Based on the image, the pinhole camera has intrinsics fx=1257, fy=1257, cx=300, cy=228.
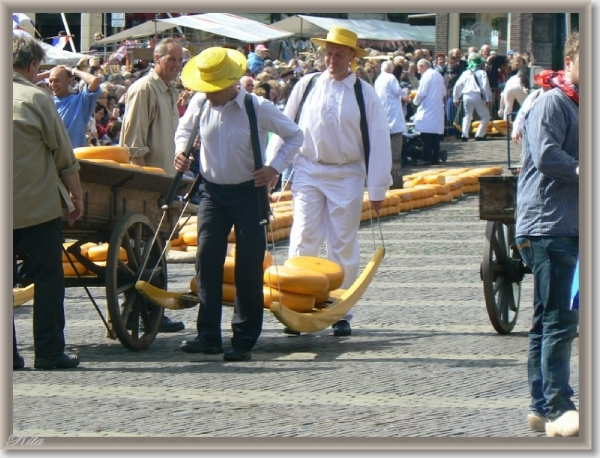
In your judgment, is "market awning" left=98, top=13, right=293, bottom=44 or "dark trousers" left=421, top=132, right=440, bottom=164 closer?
"dark trousers" left=421, top=132, right=440, bottom=164

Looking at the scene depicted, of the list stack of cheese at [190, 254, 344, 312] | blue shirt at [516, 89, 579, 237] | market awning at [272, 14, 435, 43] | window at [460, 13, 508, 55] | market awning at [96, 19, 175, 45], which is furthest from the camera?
A: window at [460, 13, 508, 55]

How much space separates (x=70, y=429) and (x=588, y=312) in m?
2.54

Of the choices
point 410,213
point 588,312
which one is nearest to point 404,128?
point 410,213

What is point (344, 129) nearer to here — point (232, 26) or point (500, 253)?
point (500, 253)

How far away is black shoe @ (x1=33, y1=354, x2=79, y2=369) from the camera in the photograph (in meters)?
7.59

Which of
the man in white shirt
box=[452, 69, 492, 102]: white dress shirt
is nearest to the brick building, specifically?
box=[452, 69, 492, 102]: white dress shirt

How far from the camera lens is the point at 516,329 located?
9016 mm

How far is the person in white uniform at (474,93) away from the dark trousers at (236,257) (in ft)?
64.7

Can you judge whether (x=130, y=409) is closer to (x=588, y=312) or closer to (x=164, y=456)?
(x=164, y=456)

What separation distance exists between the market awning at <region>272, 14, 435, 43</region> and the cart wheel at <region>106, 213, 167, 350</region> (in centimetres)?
2227

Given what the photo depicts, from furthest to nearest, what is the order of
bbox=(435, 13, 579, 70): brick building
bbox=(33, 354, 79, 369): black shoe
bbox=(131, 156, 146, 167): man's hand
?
1. bbox=(435, 13, 579, 70): brick building
2. bbox=(131, 156, 146, 167): man's hand
3. bbox=(33, 354, 79, 369): black shoe

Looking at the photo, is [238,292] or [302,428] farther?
[238,292]

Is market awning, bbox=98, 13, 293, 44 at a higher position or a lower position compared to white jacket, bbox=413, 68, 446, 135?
higher

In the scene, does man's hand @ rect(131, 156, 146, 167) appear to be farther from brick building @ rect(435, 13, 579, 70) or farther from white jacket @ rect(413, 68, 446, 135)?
brick building @ rect(435, 13, 579, 70)
